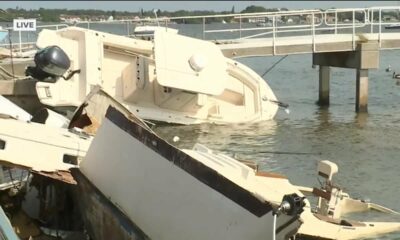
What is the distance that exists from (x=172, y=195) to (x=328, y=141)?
44.1ft

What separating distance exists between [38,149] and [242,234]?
113 inches

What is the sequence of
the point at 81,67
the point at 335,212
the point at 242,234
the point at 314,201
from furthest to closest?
the point at 81,67
the point at 314,201
the point at 335,212
the point at 242,234

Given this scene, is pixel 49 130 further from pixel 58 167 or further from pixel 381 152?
pixel 381 152

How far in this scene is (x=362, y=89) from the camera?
23.9m

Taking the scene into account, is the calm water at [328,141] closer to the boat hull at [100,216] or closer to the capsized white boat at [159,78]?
the capsized white boat at [159,78]

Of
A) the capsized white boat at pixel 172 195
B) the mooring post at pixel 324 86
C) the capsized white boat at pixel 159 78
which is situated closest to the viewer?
the capsized white boat at pixel 172 195

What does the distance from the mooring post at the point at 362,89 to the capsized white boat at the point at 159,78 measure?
4.14 metres

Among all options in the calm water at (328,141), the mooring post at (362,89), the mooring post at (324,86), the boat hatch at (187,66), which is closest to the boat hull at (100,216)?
the calm water at (328,141)

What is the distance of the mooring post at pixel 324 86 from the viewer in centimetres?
2636

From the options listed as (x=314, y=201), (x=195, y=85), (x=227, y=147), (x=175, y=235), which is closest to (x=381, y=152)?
(x=227, y=147)

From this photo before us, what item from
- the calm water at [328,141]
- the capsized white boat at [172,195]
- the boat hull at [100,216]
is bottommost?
the calm water at [328,141]

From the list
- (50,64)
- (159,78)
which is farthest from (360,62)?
(50,64)

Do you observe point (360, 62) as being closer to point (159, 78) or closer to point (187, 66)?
point (187, 66)

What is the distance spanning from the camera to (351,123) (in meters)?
22.3
